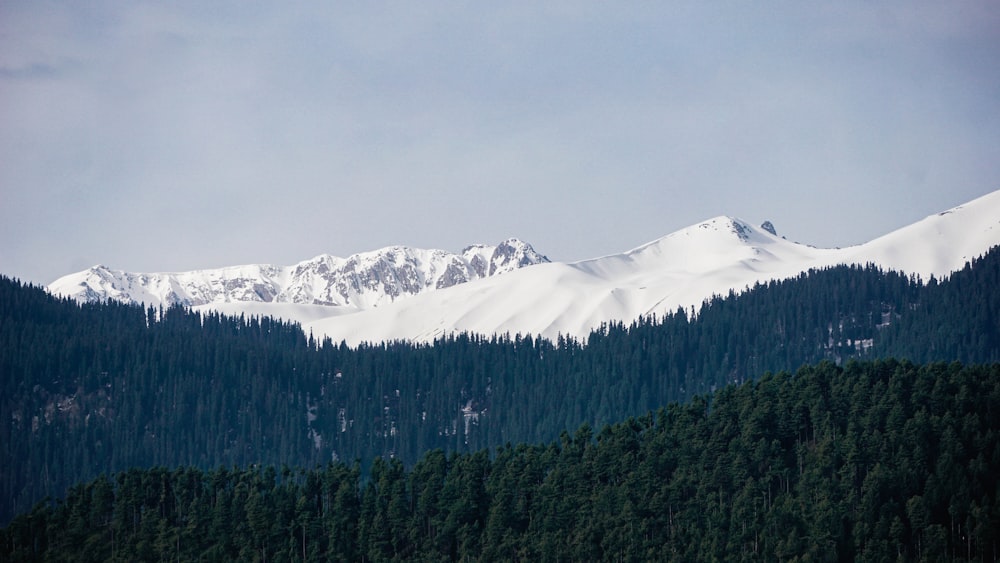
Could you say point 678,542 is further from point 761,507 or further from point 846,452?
point 846,452

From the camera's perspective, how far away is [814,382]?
186000 millimetres

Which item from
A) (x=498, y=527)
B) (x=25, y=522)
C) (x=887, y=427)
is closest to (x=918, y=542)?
(x=887, y=427)

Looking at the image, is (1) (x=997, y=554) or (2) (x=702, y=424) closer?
(1) (x=997, y=554)

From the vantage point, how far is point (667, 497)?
557ft

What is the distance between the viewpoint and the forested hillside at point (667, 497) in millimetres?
157000

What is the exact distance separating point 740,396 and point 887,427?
2310 centimetres

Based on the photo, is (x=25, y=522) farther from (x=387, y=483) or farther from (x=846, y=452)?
(x=846, y=452)

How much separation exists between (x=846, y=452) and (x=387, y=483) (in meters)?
57.2

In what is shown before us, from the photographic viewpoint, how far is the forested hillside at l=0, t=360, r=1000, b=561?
157 m

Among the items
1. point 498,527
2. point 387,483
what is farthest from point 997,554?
point 387,483

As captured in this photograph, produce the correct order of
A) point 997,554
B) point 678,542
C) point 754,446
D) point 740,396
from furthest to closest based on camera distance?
point 740,396, point 754,446, point 678,542, point 997,554

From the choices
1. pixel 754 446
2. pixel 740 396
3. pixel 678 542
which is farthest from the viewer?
pixel 740 396

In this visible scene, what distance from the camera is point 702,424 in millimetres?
183125

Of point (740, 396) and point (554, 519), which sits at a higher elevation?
point (740, 396)
